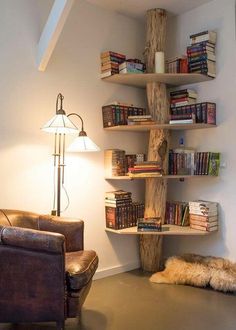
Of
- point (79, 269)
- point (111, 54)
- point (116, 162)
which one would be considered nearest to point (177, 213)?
point (116, 162)

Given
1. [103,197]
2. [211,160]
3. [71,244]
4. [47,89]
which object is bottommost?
[71,244]

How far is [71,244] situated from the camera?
8.75 ft

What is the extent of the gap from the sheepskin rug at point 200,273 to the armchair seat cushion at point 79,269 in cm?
105

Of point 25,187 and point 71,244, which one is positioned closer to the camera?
point 71,244

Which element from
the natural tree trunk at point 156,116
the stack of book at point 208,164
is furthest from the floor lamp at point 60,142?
the stack of book at point 208,164

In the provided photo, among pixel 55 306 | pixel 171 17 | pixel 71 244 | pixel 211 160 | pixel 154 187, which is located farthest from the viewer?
pixel 171 17

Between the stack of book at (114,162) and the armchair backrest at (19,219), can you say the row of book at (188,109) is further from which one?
the armchair backrest at (19,219)

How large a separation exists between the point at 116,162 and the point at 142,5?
5.30 ft

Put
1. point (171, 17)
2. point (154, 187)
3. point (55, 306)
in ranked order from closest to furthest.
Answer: point (55, 306) → point (154, 187) → point (171, 17)

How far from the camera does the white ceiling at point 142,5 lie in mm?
3385

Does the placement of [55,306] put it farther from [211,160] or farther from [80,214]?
[211,160]

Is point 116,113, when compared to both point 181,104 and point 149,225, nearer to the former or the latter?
point 181,104

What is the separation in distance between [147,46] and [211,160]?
4.44ft

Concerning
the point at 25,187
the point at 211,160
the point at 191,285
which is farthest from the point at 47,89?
the point at 191,285
